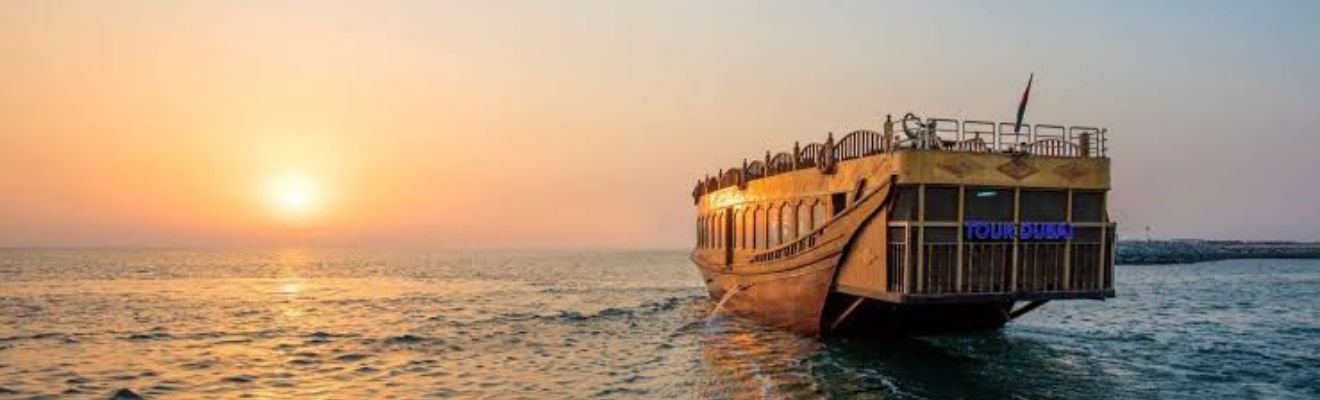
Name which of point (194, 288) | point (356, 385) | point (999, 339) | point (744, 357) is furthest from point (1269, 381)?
point (194, 288)

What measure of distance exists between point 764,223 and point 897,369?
31.6 ft

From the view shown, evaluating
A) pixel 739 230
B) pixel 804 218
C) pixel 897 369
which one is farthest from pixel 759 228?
pixel 897 369

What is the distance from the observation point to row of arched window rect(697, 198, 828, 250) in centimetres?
2552

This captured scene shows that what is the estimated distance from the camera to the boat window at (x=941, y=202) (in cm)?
2047

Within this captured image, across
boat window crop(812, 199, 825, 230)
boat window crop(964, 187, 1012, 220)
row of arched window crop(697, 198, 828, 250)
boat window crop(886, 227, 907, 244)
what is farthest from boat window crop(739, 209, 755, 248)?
boat window crop(964, 187, 1012, 220)

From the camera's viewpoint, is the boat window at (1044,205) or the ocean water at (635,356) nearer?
the ocean water at (635,356)

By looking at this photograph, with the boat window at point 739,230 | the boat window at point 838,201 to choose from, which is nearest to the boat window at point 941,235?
the boat window at point 838,201

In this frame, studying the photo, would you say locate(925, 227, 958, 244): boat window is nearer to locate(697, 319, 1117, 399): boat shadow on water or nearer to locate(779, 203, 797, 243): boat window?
locate(697, 319, 1117, 399): boat shadow on water

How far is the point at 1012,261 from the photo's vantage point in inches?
826

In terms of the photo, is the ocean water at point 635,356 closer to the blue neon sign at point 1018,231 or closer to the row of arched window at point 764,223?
the row of arched window at point 764,223

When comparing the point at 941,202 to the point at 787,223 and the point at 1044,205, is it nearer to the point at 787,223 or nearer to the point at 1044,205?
the point at 1044,205

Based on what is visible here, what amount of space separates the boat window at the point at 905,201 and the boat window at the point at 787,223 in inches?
247

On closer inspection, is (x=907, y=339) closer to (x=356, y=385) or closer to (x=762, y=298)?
(x=762, y=298)

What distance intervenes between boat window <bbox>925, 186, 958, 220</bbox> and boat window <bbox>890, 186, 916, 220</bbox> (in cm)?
28
